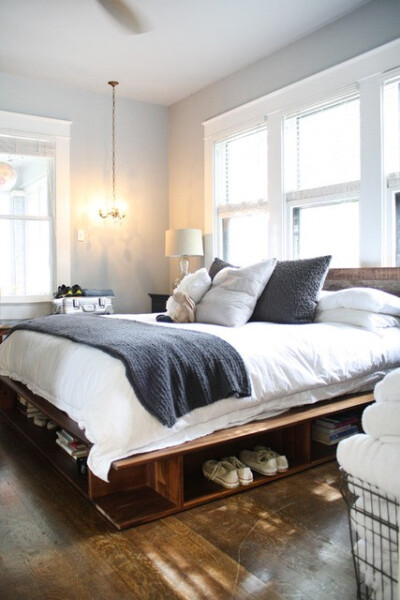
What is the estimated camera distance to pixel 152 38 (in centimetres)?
410

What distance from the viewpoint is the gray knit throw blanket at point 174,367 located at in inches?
80.0

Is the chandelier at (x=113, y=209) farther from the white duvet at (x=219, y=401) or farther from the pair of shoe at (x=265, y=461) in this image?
the pair of shoe at (x=265, y=461)

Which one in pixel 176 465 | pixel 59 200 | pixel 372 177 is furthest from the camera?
pixel 59 200

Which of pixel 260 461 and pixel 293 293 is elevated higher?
pixel 293 293

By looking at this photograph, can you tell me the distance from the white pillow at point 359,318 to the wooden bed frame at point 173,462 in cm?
39

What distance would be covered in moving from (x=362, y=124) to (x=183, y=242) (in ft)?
6.15

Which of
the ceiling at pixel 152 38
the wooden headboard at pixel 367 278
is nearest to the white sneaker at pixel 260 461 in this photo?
the wooden headboard at pixel 367 278

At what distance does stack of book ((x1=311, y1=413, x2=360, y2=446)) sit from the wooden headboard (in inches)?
35.1

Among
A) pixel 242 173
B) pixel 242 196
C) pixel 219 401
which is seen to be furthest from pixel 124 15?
pixel 219 401

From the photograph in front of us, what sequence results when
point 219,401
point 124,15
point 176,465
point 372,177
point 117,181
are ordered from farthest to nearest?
point 117,181 < point 124,15 < point 372,177 < point 219,401 < point 176,465

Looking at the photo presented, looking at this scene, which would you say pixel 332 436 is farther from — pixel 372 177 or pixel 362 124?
pixel 362 124

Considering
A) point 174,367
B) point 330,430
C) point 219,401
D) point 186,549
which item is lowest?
point 186,549

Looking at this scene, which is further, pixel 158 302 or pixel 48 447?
pixel 158 302

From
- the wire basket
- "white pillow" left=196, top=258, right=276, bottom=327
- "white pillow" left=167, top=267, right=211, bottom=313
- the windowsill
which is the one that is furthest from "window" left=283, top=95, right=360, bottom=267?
the wire basket
